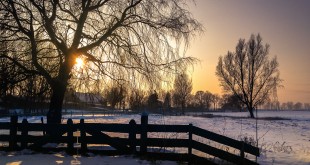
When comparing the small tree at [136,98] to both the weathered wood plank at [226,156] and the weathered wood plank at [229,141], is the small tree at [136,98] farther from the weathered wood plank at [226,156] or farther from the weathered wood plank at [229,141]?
the weathered wood plank at [226,156]

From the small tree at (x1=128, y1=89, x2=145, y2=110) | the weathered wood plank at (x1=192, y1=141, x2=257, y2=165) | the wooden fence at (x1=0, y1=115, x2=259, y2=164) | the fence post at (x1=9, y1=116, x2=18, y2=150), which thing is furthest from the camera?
the small tree at (x1=128, y1=89, x2=145, y2=110)

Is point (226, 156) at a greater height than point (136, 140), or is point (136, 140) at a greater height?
point (136, 140)

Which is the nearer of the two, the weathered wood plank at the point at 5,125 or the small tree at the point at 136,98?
the weathered wood plank at the point at 5,125

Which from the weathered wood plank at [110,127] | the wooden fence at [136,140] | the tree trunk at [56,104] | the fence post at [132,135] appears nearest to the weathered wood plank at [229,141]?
the wooden fence at [136,140]

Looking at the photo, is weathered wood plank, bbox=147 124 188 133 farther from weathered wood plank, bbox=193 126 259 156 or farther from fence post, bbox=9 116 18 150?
fence post, bbox=9 116 18 150

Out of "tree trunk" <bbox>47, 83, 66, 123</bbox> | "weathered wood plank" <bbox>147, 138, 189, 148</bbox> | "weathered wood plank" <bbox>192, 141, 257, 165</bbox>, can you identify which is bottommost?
"weathered wood plank" <bbox>192, 141, 257, 165</bbox>

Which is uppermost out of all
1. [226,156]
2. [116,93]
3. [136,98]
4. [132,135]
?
[116,93]

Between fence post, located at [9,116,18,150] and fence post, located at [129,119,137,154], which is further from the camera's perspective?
fence post, located at [9,116,18,150]

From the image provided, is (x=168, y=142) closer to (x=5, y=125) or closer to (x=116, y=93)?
(x=116, y=93)

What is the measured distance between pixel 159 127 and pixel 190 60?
5.21 meters

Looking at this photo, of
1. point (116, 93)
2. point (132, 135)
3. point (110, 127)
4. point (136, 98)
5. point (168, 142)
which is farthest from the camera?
point (116, 93)

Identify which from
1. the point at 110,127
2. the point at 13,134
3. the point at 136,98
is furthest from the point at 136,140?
the point at 13,134

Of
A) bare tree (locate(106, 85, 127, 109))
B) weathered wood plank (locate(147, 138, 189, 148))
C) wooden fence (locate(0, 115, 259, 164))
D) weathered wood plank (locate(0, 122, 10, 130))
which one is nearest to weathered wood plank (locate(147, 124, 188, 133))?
wooden fence (locate(0, 115, 259, 164))

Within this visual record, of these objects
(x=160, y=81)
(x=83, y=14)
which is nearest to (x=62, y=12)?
(x=83, y=14)
